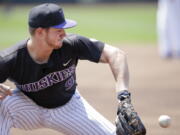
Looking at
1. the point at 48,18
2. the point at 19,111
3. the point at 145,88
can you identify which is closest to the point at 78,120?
the point at 19,111

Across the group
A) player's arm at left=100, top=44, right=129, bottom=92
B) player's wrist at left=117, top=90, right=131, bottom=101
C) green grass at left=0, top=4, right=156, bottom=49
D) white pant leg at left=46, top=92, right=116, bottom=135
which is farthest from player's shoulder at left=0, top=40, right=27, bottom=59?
green grass at left=0, top=4, right=156, bottom=49

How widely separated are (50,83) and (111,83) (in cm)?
651

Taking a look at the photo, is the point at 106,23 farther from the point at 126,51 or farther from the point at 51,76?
the point at 51,76

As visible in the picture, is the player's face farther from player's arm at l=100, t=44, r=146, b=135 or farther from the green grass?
the green grass

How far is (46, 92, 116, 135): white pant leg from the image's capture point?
18.9 ft

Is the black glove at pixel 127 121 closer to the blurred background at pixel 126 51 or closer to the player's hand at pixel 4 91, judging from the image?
the player's hand at pixel 4 91

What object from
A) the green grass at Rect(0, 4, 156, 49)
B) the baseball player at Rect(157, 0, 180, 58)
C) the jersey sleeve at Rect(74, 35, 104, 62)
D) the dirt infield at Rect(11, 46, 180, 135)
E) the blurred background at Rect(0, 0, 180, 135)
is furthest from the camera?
the green grass at Rect(0, 4, 156, 49)

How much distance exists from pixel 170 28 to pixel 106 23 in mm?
9940

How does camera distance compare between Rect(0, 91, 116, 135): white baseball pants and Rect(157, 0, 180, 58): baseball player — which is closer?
Rect(0, 91, 116, 135): white baseball pants

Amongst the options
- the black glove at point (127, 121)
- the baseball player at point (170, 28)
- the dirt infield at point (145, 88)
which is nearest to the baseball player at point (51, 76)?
the black glove at point (127, 121)

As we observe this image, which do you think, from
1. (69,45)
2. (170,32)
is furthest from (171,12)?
(69,45)

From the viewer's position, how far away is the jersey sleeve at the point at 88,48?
5.87 meters

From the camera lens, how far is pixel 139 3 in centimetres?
3306

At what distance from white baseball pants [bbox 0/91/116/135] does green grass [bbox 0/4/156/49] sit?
1239 cm
